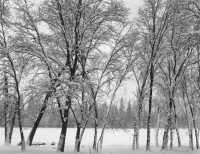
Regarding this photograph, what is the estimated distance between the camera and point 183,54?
22.2 meters

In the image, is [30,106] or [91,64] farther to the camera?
[91,64]

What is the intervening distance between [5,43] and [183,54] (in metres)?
15.2

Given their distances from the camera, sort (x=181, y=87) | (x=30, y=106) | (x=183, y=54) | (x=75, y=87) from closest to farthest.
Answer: (x=75, y=87)
(x=30, y=106)
(x=183, y=54)
(x=181, y=87)

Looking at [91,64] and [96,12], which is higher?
[96,12]

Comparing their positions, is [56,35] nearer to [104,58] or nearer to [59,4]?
[59,4]

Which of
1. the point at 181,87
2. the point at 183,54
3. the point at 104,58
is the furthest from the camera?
the point at 181,87

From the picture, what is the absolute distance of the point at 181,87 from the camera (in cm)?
2466

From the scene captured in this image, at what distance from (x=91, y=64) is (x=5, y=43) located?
6900 millimetres

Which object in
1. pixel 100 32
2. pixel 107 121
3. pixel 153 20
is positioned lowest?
pixel 107 121

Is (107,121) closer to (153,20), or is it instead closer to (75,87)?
(75,87)

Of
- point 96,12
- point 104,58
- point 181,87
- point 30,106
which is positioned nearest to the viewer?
point 96,12

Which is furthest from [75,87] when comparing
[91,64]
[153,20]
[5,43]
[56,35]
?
[153,20]

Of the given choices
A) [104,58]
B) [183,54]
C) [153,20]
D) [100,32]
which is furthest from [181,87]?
[100,32]

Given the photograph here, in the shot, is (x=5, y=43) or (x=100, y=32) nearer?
(x=5, y=43)
